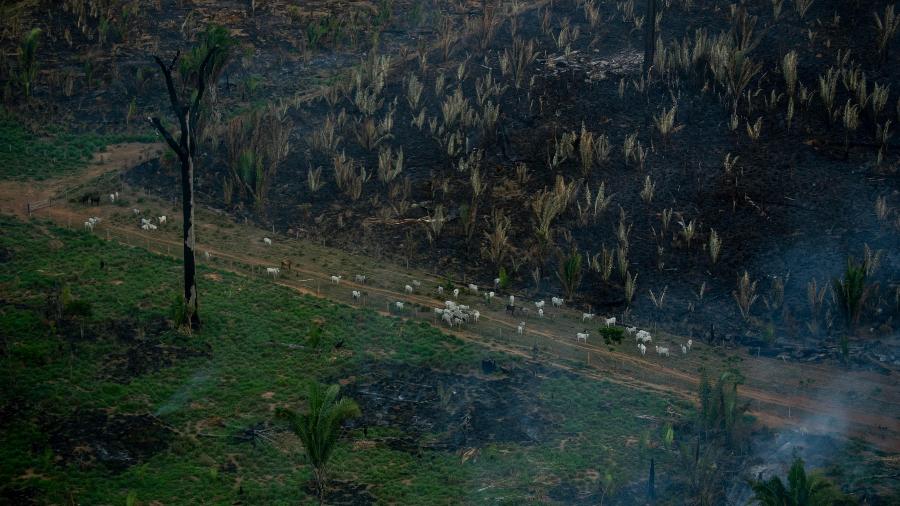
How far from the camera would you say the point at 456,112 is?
2819 cm

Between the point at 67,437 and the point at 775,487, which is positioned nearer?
the point at 775,487

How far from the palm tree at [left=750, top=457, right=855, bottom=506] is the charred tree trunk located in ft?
58.3

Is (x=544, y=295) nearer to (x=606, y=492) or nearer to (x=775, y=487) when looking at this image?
(x=606, y=492)

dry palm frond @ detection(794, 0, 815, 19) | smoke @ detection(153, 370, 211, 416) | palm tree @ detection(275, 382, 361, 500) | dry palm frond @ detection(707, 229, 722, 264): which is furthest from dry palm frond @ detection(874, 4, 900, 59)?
smoke @ detection(153, 370, 211, 416)

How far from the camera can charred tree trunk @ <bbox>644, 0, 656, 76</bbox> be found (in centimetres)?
2905

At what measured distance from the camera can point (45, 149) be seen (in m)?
27.1

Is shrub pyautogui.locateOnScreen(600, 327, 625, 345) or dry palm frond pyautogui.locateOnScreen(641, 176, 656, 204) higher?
dry palm frond pyautogui.locateOnScreen(641, 176, 656, 204)

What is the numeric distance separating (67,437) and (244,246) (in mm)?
8204

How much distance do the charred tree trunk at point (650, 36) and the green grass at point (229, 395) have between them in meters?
13.1

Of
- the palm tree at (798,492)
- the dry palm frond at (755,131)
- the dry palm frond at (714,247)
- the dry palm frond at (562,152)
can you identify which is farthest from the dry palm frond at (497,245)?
the palm tree at (798,492)

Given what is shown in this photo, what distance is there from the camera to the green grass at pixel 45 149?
85.4ft

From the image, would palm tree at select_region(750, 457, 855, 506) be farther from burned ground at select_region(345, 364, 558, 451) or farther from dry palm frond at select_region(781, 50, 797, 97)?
dry palm frond at select_region(781, 50, 797, 97)

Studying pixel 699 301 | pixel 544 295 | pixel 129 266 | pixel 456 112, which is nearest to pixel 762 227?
pixel 699 301

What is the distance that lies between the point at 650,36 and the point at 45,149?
17.0m
